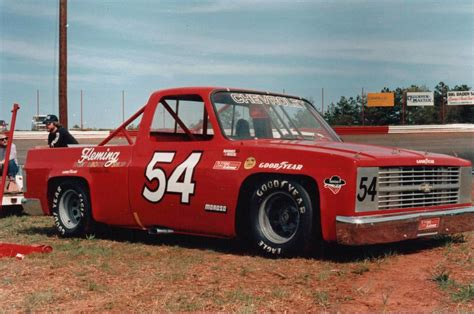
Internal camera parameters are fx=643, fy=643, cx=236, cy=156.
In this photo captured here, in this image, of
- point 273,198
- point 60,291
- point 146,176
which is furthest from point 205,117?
point 60,291

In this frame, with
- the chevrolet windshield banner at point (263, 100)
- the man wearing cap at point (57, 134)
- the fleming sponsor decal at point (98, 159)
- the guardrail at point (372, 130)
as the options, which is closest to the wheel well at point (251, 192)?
the chevrolet windshield banner at point (263, 100)

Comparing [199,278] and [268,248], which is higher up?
[268,248]

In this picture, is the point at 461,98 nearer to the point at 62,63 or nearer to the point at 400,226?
the point at 62,63

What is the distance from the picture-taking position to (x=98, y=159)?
25.0ft

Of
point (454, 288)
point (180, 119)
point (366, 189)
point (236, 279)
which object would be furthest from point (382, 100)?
point (454, 288)

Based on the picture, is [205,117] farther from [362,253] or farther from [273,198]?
[362,253]

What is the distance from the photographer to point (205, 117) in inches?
276

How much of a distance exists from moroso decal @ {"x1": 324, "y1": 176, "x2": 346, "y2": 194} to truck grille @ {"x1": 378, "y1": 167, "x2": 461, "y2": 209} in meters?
0.40

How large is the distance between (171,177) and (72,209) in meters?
1.93

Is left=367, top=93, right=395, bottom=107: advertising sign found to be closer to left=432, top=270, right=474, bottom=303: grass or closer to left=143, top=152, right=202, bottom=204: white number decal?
left=143, top=152, right=202, bottom=204: white number decal

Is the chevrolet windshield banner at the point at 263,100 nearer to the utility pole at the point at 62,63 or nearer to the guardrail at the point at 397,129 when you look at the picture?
the utility pole at the point at 62,63

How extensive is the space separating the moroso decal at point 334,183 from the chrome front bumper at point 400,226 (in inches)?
9.8

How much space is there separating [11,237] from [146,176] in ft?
7.70

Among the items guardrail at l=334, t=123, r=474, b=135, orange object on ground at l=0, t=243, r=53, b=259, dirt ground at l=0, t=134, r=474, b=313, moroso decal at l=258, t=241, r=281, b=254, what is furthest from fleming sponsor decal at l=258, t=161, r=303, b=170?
guardrail at l=334, t=123, r=474, b=135
